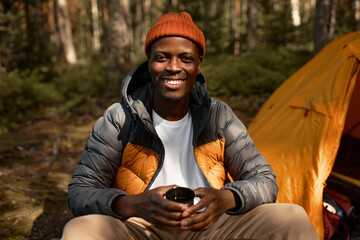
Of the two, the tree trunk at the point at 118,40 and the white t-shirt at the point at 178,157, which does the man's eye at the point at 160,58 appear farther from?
the tree trunk at the point at 118,40

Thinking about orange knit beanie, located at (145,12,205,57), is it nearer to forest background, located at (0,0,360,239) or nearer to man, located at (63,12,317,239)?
man, located at (63,12,317,239)

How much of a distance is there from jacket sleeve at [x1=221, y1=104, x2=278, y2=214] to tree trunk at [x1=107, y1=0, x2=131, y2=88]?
7044mm

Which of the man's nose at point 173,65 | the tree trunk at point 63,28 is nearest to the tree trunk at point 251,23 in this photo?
the tree trunk at point 63,28

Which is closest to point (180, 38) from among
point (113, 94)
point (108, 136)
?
point (108, 136)

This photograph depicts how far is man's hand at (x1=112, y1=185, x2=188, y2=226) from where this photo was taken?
1.42 meters

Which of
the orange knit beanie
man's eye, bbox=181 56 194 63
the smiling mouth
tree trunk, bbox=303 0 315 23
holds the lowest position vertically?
the smiling mouth

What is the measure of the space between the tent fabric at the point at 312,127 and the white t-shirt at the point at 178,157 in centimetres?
133

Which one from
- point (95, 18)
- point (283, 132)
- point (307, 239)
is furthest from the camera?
A: point (95, 18)

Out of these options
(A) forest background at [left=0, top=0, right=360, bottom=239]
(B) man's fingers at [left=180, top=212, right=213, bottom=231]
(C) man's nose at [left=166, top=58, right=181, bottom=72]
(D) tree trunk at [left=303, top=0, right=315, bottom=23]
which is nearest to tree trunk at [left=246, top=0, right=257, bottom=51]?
(A) forest background at [left=0, top=0, right=360, bottom=239]

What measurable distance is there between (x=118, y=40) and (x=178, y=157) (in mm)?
7230

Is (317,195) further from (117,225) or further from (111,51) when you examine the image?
(111,51)

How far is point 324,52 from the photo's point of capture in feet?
12.4

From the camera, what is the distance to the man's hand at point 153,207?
142 centimetres

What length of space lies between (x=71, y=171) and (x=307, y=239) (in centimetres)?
365
